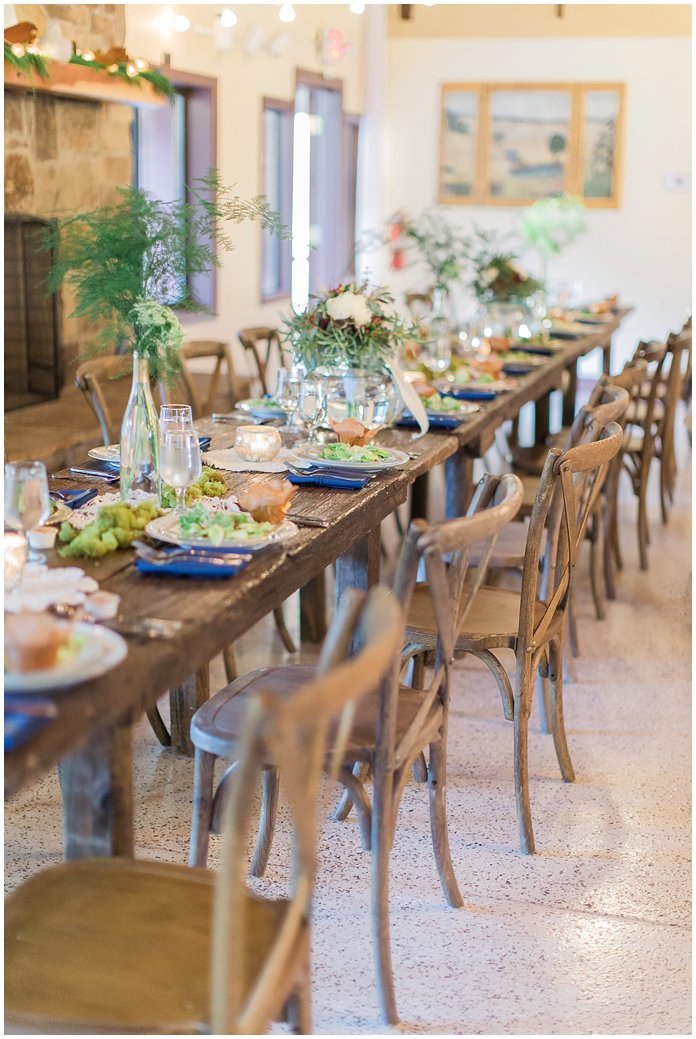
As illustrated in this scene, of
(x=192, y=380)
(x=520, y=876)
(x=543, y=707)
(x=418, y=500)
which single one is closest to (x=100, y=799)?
(x=520, y=876)

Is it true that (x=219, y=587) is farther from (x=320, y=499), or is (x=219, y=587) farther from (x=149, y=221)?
(x=149, y=221)

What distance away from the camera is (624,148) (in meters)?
9.70

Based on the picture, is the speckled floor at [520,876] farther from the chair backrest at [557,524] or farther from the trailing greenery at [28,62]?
the trailing greenery at [28,62]

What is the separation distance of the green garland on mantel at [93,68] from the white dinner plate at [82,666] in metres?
3.22

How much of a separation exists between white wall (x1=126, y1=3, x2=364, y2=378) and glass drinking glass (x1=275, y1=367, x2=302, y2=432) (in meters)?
3.50

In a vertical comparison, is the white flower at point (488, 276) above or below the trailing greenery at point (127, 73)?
below

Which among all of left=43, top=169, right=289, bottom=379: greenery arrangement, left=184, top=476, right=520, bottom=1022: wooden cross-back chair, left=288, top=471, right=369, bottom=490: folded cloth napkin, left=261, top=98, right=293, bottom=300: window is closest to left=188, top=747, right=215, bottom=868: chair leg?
left=184, top=476, right=520, bottom=1022: wooden cross-back chair

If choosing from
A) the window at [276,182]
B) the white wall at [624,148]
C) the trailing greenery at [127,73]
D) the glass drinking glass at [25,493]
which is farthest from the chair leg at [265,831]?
the white wall at [624,148]

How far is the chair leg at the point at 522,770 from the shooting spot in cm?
273

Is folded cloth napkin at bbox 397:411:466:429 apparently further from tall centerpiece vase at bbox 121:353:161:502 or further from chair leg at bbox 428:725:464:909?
chair leg at bbox 428:725:464:909

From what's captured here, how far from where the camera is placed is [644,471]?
16.5 feet

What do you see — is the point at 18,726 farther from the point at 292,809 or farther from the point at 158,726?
the point at 158,726

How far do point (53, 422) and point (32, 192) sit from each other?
3.41 ft

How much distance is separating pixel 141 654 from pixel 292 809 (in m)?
0.37
